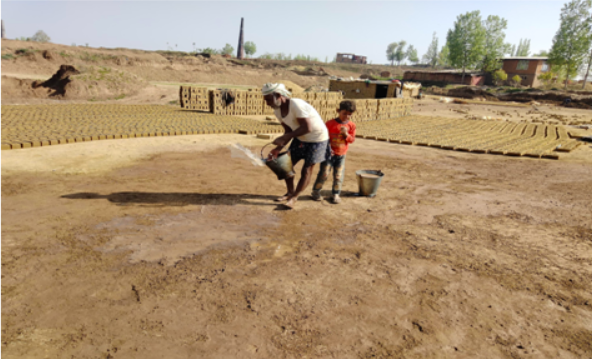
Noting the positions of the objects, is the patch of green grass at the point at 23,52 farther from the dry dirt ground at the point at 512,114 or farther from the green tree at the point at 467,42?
the green tree at the point at 467,42

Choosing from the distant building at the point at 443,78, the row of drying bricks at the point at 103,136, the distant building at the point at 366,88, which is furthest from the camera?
the distant building at the point at 443,78

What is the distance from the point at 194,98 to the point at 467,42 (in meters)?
53.2

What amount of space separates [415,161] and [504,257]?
4.40 m

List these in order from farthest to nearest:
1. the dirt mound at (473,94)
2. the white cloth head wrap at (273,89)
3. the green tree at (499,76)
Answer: the green tree at (499,76)
the dirt mound at (473,94)
the white cloth head wrap at (273,89)

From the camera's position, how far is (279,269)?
316 centimetres

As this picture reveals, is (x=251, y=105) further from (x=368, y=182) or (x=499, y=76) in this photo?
(x=499, y=76)

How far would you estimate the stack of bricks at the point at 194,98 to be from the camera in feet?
45.6

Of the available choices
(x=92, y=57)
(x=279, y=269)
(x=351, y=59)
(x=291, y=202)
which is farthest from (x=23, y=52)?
(x=351, y=59)

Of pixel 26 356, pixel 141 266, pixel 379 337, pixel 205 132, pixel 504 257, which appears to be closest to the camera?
pixel 26 356

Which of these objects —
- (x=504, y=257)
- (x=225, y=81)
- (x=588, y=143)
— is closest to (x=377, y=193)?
→ (x=504, y=257)

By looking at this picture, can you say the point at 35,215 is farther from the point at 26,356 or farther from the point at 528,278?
the point at 528,278

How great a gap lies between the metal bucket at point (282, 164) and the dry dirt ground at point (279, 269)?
46 cm

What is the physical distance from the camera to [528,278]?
316 cm

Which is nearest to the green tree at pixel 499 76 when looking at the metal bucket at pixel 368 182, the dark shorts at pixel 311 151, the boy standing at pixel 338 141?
the metal bucket at pixel 368 182
